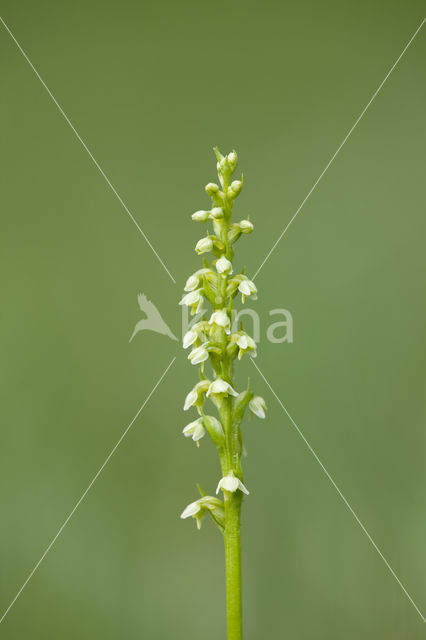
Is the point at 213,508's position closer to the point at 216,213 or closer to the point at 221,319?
the point at 221,319

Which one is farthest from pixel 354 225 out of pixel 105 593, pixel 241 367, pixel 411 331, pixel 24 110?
pixel 105 593

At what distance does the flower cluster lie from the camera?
105 centimetres

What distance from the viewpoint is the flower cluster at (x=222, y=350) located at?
1046 millimetres

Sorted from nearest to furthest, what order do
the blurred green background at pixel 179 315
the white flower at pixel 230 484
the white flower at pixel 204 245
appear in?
the white flower at pixel 230 484
the white flower at pixel 204 245
the blurred green background at pixel 179 315

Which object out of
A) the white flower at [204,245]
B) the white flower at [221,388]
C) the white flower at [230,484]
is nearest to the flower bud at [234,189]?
the white flower at [204,245]

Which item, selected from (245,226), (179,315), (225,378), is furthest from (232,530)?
(179,315)

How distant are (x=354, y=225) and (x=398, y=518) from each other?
116 centimetres

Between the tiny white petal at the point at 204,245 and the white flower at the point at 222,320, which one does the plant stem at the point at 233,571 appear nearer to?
the white flower at the point at 222,320

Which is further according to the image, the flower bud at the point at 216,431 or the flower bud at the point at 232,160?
the flower bud at the point at 232,160

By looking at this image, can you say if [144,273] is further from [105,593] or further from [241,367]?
[105,593]

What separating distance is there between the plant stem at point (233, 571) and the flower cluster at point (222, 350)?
0.02 metres

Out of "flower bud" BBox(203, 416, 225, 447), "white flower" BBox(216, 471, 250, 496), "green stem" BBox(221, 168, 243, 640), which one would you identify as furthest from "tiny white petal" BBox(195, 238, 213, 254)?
"white flower" BBox(216, 471, 250, 496)

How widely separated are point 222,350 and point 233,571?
42cm

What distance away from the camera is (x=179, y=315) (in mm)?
2191
